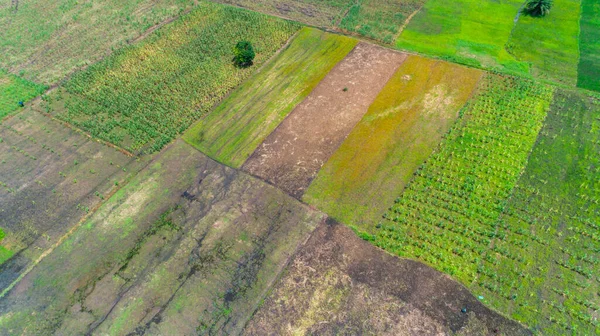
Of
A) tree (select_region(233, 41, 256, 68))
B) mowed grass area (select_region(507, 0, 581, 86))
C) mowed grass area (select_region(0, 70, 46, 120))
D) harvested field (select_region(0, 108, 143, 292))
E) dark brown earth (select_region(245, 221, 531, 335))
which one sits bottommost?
dark brown earth (select_region(245, 221, 531, 335))

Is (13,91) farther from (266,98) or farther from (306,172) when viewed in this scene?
(306,172)

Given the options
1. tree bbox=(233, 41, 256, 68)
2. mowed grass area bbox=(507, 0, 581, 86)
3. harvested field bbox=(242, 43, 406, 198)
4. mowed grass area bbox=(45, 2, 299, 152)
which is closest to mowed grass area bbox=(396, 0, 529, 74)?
mowed grass area bbox=(507, 0, 581, 86)

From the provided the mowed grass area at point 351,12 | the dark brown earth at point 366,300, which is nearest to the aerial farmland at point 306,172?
the dark brown earth at point 366,300

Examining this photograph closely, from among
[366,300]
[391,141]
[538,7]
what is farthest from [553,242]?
[538,7]

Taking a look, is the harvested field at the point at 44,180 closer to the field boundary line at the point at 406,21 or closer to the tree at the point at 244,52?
the tree at the point at 244,52

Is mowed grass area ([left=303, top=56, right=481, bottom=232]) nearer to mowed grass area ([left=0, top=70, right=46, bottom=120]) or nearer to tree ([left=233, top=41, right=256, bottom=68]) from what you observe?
tree ([left=233, top=41, right=256, bottom=68])
